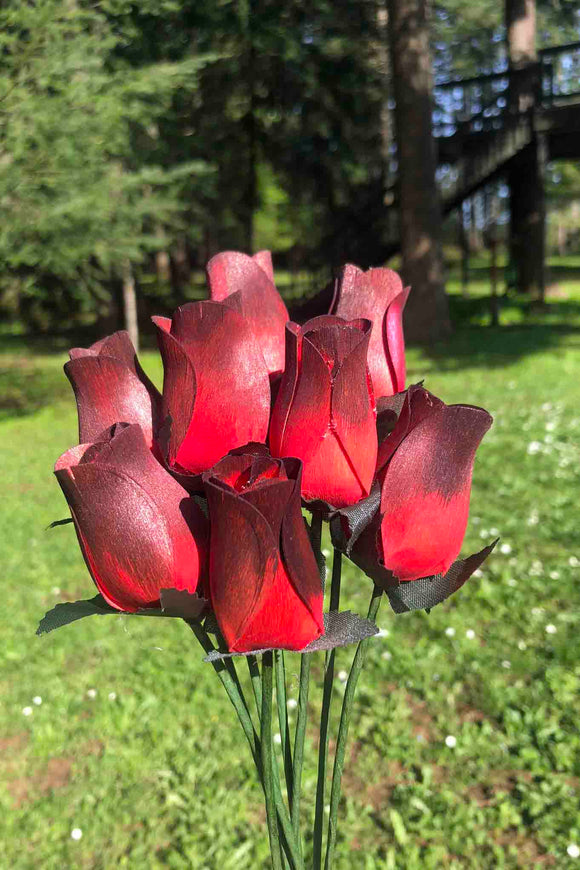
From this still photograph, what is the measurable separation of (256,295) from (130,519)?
1.30 ft

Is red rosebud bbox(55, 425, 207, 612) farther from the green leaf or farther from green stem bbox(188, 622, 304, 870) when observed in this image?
green stem bbox(188, 622, 304, 870)

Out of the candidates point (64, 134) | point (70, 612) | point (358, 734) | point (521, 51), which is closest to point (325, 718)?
point (70, 612)

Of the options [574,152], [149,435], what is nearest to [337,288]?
[149,435]

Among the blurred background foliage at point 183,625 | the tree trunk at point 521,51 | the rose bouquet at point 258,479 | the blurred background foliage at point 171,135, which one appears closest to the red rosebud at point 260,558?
the rose bouquet at point 258,479

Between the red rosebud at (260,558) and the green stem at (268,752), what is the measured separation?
0.11 metres

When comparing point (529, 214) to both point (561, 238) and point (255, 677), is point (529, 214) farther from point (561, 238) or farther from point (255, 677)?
point (561, 238)

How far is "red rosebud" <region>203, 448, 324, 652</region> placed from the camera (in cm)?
89

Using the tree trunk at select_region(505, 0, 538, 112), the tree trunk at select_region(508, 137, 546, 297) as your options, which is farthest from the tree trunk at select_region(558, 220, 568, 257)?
the tree trunk at select_region(508, 137, 546, 297)

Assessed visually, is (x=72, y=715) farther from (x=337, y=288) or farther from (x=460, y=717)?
(x=337, y=288)

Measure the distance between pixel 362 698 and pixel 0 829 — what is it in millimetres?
1580

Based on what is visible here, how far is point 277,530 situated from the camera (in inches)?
35.9

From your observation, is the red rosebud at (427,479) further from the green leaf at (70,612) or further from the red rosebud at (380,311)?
the green leaf at (70,612)

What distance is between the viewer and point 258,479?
3.04 feet

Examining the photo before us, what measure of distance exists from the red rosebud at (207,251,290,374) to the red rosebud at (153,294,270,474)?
4.3 inches
